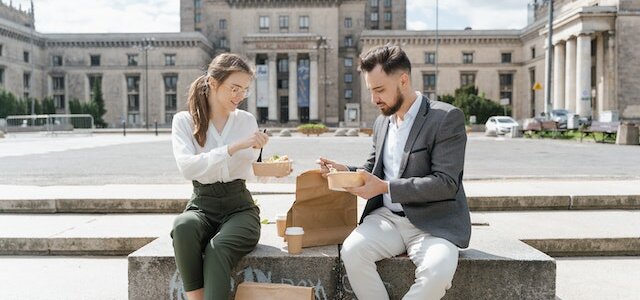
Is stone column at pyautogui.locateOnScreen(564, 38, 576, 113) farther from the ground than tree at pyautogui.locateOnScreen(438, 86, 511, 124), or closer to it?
farther from the ground

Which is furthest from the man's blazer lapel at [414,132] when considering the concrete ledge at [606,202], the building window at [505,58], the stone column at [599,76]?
the building window at [505,58]

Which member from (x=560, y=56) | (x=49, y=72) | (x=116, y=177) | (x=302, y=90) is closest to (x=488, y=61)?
(x=560, y=56)

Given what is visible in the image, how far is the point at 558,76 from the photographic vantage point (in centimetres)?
5531

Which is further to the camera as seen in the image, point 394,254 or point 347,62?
point 347,62

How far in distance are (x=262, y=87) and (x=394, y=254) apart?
2671 inches

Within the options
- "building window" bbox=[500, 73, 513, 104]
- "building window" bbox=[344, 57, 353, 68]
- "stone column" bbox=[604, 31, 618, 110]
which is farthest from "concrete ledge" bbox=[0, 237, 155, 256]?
"building window" bbox=[500, 73, 513, 104]

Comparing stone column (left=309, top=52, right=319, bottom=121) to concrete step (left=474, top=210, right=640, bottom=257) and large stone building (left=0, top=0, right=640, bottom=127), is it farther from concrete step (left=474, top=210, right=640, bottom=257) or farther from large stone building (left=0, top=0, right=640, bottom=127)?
concrete step (left=474, top=210, right=640, bottom=257)

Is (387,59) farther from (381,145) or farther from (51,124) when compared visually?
(51,124)

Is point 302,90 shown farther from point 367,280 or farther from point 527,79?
point 367,280

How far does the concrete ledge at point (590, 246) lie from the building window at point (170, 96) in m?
70.9

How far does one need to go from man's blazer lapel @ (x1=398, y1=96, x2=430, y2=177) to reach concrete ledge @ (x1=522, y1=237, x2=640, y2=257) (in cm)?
249

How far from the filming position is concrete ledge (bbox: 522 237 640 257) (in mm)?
5438

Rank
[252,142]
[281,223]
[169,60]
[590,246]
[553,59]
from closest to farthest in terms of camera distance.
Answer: [252,142] < [281,223] < [590,246] < [553,59] < [169,60]

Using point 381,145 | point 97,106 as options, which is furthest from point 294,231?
point 97,106
